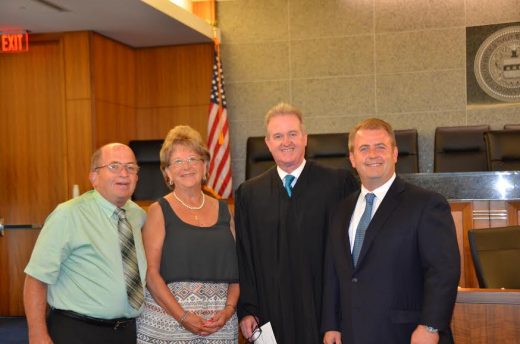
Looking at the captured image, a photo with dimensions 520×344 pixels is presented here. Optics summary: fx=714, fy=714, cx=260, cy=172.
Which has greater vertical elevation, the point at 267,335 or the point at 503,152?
the point at 503,152

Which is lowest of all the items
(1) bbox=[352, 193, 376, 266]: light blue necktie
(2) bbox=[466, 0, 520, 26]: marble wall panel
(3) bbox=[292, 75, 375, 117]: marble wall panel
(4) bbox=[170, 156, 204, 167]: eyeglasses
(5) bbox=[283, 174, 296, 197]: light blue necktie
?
(1) bbox=[352, 193, 376, 266]: light blue necktie

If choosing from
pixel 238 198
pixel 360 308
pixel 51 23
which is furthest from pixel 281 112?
pixel 51 23

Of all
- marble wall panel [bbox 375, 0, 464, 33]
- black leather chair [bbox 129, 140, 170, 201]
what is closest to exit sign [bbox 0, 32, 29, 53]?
black leather chair [bbox 129, 140, 170, 201]

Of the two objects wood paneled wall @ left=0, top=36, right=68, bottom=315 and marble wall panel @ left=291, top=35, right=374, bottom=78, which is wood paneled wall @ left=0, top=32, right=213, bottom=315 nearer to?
wood paneled wall @ left=0, top=36, right=68, bottom=315

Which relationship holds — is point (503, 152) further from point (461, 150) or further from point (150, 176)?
point (150, 176)

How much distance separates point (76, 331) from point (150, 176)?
4542mm

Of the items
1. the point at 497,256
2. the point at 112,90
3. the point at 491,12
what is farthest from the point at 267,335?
the point at 491,12

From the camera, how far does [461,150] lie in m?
6.91

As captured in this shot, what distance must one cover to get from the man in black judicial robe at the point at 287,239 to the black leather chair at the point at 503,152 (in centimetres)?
363

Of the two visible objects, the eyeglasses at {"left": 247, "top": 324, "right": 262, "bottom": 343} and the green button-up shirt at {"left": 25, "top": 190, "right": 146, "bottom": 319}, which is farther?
the eyeglasses at {"left": 247, "top": 324, "right": 262, "bottom": 343}

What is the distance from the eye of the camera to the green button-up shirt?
2.66 m

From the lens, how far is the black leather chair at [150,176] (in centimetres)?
710

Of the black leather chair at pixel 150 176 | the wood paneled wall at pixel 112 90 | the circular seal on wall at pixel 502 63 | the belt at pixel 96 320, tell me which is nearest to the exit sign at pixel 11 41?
the wood paneled wall at pixel 112 90

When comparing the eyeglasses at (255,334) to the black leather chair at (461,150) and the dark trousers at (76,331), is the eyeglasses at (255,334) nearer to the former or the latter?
the dark trousers at (76,331)
